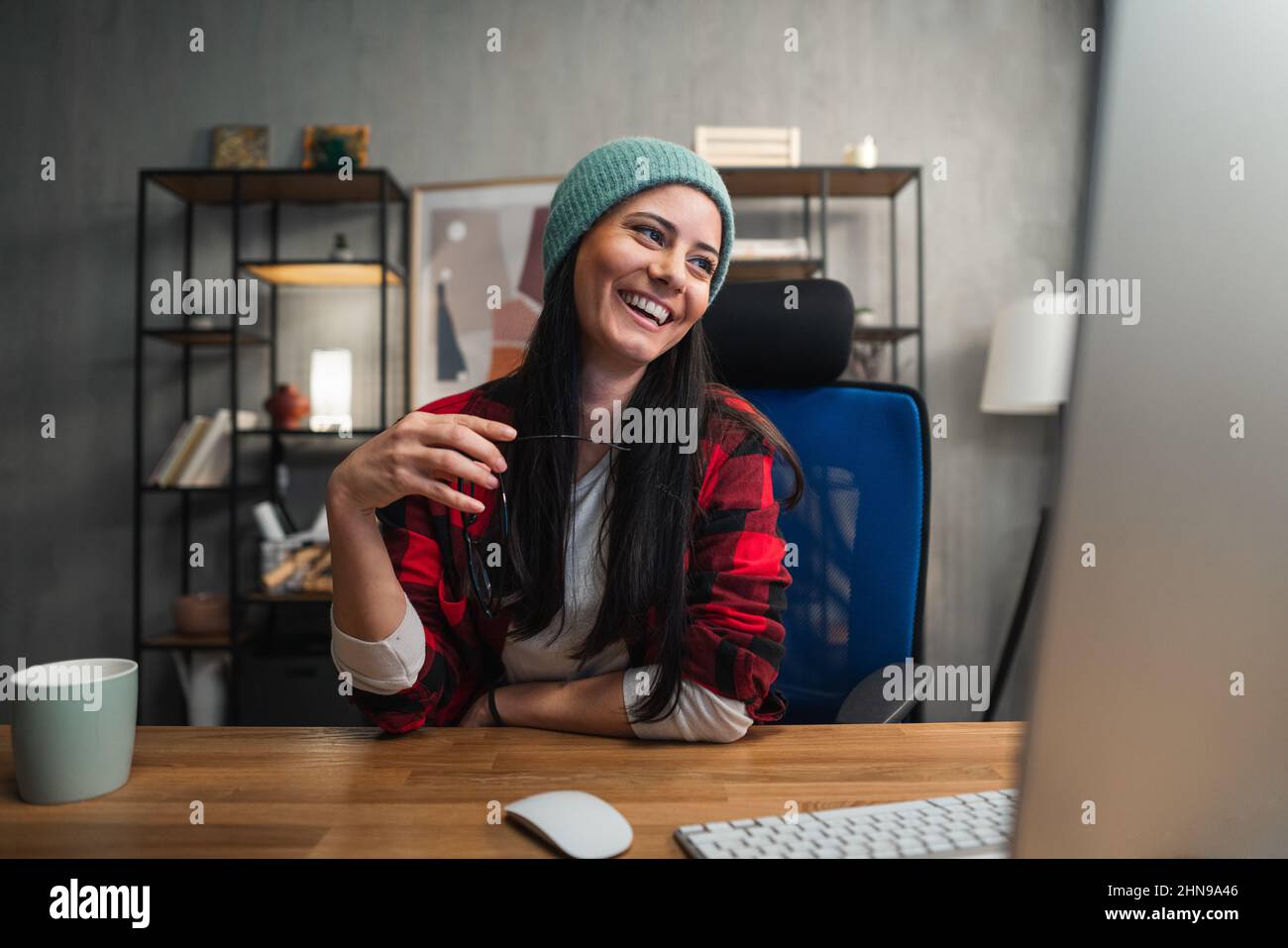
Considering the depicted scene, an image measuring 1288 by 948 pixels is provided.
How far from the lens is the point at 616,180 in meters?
1.14

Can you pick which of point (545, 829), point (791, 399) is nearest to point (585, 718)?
point (545, 829)

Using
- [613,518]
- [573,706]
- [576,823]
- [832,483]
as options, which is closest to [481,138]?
[832,483]

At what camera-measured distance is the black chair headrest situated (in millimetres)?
1264

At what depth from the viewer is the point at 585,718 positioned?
0.88 meters

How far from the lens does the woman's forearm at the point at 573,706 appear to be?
2.89 feet

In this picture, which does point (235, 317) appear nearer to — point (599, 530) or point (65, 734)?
point (599, 530)

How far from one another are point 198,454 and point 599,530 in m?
2.16

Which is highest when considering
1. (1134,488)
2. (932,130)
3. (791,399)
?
(932,130)

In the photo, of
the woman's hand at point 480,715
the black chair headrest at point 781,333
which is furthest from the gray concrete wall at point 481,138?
the woman's hand at point 480,715

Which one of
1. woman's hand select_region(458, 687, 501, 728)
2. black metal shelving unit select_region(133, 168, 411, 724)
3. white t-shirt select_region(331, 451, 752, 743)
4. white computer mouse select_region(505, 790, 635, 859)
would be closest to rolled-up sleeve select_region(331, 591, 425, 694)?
white t-shirt select_region(331, 451, 752, 743)

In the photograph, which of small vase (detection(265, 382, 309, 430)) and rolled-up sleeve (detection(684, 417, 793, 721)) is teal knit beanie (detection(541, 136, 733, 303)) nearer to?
rolled-up sleeve (detection(684, 417, 793, 721))

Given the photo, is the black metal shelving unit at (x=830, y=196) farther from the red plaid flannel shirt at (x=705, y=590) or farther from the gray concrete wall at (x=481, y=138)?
the red plaid flannel shirt at (x=705, y=590)
